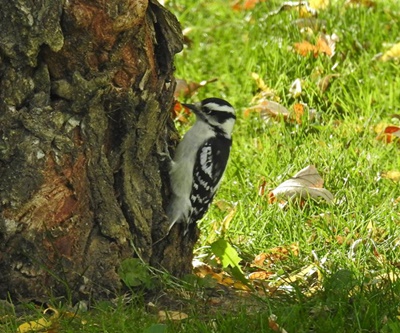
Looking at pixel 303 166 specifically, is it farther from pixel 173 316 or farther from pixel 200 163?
pixel 173 316

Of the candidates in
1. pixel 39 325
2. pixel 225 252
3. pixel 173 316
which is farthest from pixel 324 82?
pixel 39 325

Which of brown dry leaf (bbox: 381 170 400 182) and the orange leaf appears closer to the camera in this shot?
brown dry leaf (bbox: 381 170 400 182)

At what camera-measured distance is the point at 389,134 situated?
7.34 m

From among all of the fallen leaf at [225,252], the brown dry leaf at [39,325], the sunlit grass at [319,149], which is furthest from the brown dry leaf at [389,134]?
the brown dry leaf at [39,325]

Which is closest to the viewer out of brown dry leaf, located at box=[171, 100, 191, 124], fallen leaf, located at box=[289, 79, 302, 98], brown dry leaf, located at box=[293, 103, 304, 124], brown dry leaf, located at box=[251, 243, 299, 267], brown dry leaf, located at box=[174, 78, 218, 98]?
brown dry leaf, located at box=[251, 243, 299, 267]

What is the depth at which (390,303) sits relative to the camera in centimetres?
471

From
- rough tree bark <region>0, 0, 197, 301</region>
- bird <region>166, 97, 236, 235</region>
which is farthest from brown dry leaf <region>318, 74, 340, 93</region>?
rough tree bark <region>0, 0, 197, 301</region>

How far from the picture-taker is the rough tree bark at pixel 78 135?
15.1 ft

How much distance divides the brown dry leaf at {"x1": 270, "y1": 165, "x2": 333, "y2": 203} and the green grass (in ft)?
0.25

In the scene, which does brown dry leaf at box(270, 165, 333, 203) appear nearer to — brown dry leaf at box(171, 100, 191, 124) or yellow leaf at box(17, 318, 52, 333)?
brown dry leaf at box(171, 100, 191, 124)

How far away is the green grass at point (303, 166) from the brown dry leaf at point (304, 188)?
3.0 inches

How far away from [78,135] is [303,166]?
2.46m

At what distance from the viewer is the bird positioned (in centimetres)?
554

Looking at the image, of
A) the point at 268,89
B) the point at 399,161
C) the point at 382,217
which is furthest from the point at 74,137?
the point at 268,89
